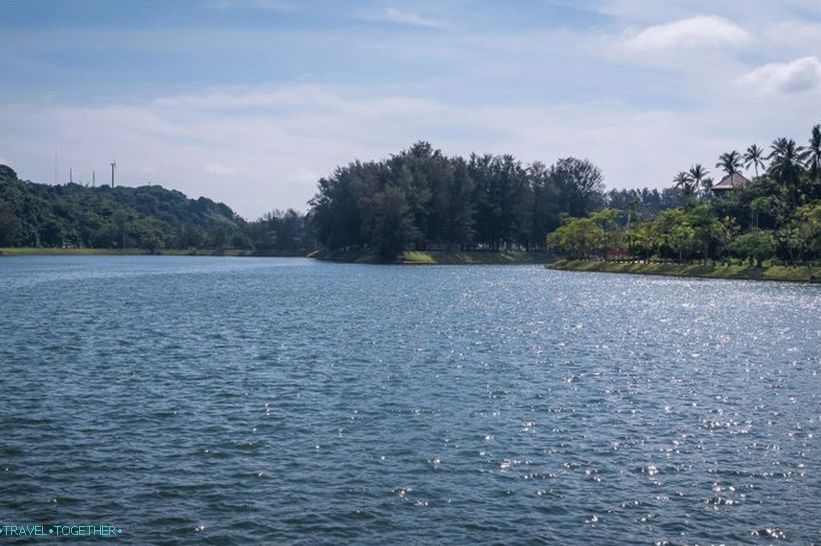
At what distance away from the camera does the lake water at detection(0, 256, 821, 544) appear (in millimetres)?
20312

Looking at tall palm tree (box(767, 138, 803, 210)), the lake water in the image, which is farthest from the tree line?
the lake water

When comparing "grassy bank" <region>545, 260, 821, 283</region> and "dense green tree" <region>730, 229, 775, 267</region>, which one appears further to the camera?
"dense green tree" <region>730, 229, 775, 267</region>

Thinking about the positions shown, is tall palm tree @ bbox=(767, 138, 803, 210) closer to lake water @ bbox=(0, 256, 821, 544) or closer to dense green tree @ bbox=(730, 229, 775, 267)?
dense green tree @ bbox=(730, 229, 775, 267)

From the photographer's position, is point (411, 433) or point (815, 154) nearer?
point (411, 433)

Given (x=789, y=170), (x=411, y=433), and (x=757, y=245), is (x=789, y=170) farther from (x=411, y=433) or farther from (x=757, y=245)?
(x=411, y=433)

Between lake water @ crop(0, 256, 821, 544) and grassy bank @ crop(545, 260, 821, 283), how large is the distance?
72.9m

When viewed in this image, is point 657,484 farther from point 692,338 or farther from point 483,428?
point 692,338

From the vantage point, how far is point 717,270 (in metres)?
148

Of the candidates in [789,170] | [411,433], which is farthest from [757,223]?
[411,433]

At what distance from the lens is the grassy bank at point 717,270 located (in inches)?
5113

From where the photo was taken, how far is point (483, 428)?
98.8 ft

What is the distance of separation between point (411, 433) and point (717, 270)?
133 m

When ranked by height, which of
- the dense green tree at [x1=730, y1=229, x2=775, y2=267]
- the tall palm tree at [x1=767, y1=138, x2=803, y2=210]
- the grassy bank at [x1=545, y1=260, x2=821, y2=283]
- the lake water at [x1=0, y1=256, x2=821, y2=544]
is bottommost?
the lake water at [x1=0, y1=256, x2=821, y2=544]

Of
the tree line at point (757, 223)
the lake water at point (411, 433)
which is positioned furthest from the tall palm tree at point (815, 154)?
the lake water at point (411, 433)
